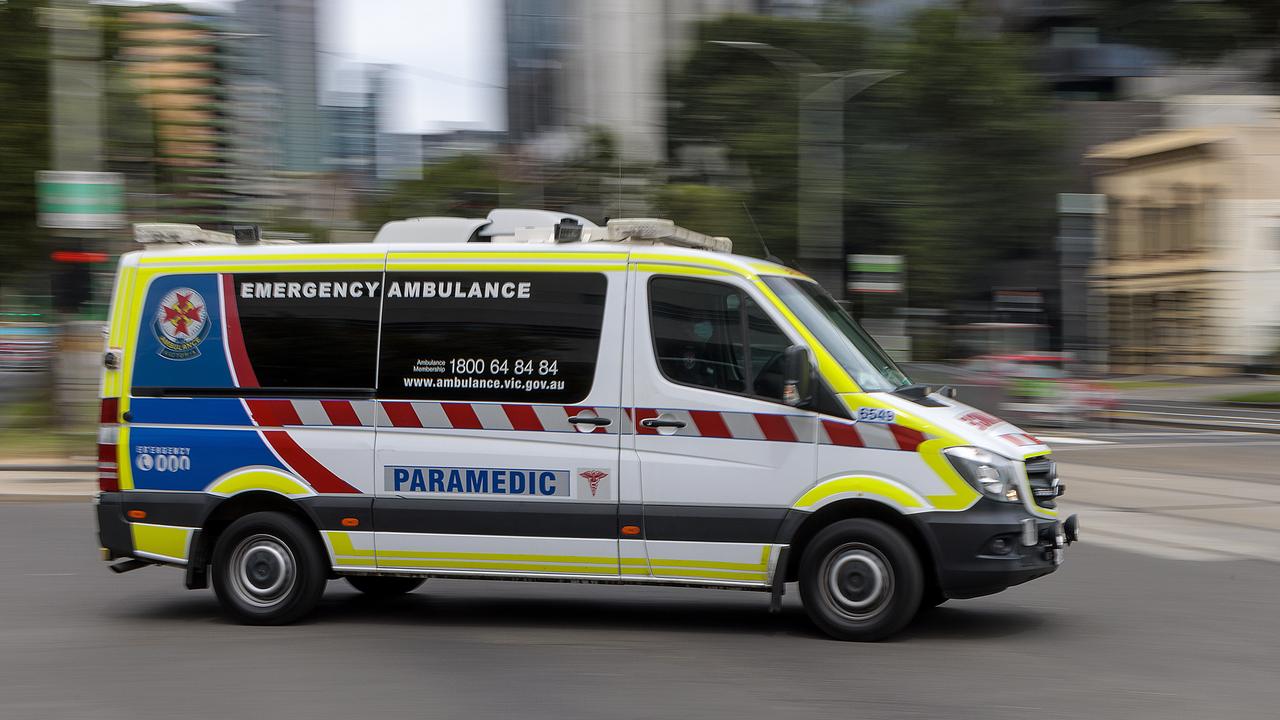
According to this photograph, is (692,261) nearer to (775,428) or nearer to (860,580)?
(775,428)

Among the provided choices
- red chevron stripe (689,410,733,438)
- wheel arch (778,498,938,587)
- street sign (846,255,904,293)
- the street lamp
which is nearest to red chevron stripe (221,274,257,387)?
red chevron stripe (689,410,733,438)

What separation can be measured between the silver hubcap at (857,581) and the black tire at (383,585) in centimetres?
282

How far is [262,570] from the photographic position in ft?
26.6

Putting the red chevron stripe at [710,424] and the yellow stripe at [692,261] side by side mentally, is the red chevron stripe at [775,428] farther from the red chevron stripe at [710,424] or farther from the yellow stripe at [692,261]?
the yellow stripe at [692,261]

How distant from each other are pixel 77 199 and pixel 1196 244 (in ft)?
190

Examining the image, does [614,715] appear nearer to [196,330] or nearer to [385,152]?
Answer: [196,330]

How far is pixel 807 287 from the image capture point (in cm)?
804

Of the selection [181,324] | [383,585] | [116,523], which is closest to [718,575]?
[383,585]

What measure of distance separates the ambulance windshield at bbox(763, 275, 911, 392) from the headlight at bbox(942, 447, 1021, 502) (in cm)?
56

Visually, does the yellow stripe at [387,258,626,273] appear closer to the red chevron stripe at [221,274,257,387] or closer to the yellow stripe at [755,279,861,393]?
the yellow stripe at [755,279,861,393]

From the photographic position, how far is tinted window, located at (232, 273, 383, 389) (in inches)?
316

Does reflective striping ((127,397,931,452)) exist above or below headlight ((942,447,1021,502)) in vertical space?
above

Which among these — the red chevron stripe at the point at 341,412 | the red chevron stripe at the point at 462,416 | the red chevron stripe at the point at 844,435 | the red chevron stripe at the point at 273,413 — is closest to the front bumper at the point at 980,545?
the red chevron stripe at the point at 844,435

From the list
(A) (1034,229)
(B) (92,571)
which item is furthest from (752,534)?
(A) (1034,229)
